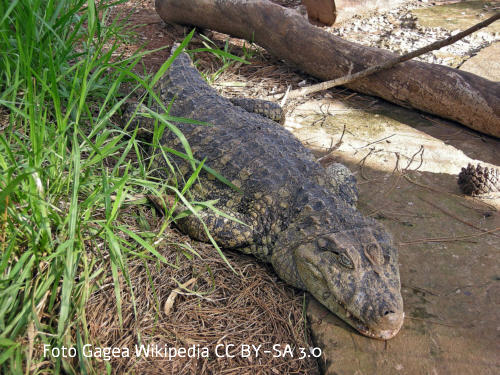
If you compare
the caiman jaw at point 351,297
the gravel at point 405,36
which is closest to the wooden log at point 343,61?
the gravel at point 405,36

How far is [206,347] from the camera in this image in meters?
2.25

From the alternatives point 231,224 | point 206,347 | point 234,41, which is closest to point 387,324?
point 206,347

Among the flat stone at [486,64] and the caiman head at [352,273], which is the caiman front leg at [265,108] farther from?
the flat stone at [486,64]

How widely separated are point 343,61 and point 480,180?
2123mm

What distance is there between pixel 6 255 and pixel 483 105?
4004 mm

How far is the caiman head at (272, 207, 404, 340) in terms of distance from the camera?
2254mm

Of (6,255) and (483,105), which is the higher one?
(6,255)

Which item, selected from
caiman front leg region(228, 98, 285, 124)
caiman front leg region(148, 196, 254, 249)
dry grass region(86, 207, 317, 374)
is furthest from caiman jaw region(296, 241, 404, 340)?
caiman front leg region(228, 98, 285, 124)

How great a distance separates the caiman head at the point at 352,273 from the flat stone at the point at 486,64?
3.12 meters

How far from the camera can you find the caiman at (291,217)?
Result: 2.35 metres

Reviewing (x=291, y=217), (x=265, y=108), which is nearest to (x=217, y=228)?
(x=291, y=217)

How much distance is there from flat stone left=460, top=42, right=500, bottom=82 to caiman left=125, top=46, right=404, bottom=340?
2.62 m

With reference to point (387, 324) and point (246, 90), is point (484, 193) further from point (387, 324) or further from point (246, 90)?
point (246, 90)
